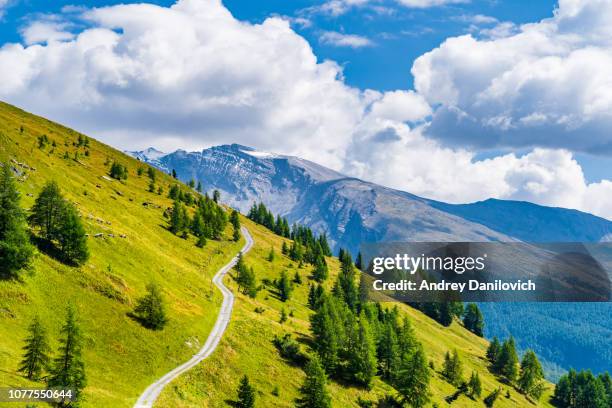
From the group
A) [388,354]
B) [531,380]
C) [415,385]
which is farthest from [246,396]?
[531,380]

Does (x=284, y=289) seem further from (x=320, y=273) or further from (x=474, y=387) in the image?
(x=474, y=387)

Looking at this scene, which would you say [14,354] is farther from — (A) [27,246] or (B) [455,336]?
(B) [455,336]

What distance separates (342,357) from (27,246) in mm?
58584

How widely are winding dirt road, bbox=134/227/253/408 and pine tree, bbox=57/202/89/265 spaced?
72.8 feet

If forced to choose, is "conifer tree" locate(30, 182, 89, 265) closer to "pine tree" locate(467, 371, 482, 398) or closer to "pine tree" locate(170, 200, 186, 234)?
Answer: "pine tree" locate(170, 200, 186, 234)

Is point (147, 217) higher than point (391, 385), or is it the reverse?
point (147, 217)

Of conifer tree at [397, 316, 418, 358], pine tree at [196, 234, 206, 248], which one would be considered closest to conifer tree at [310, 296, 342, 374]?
conifer tree at [397, 316, 418, 358]

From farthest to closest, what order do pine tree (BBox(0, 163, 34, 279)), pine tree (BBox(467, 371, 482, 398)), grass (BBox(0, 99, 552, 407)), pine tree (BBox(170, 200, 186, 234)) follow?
pine tree (BBox(170, 200, 186, 234)) → pine tree (BBox(467, 371, 482, 398)) → pine tree (BBox(0, 163, 34, 279)) → grass (BBox(0, 99, 552, 407))

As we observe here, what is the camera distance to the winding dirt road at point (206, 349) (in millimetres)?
51919

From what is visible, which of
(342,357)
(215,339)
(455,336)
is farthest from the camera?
(455,336)

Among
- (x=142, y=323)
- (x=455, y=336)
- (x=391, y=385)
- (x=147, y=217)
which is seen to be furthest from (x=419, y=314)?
(x=142, y=323)

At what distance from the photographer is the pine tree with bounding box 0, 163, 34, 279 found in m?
56.1

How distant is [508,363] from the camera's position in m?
157

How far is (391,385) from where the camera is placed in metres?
99.4
